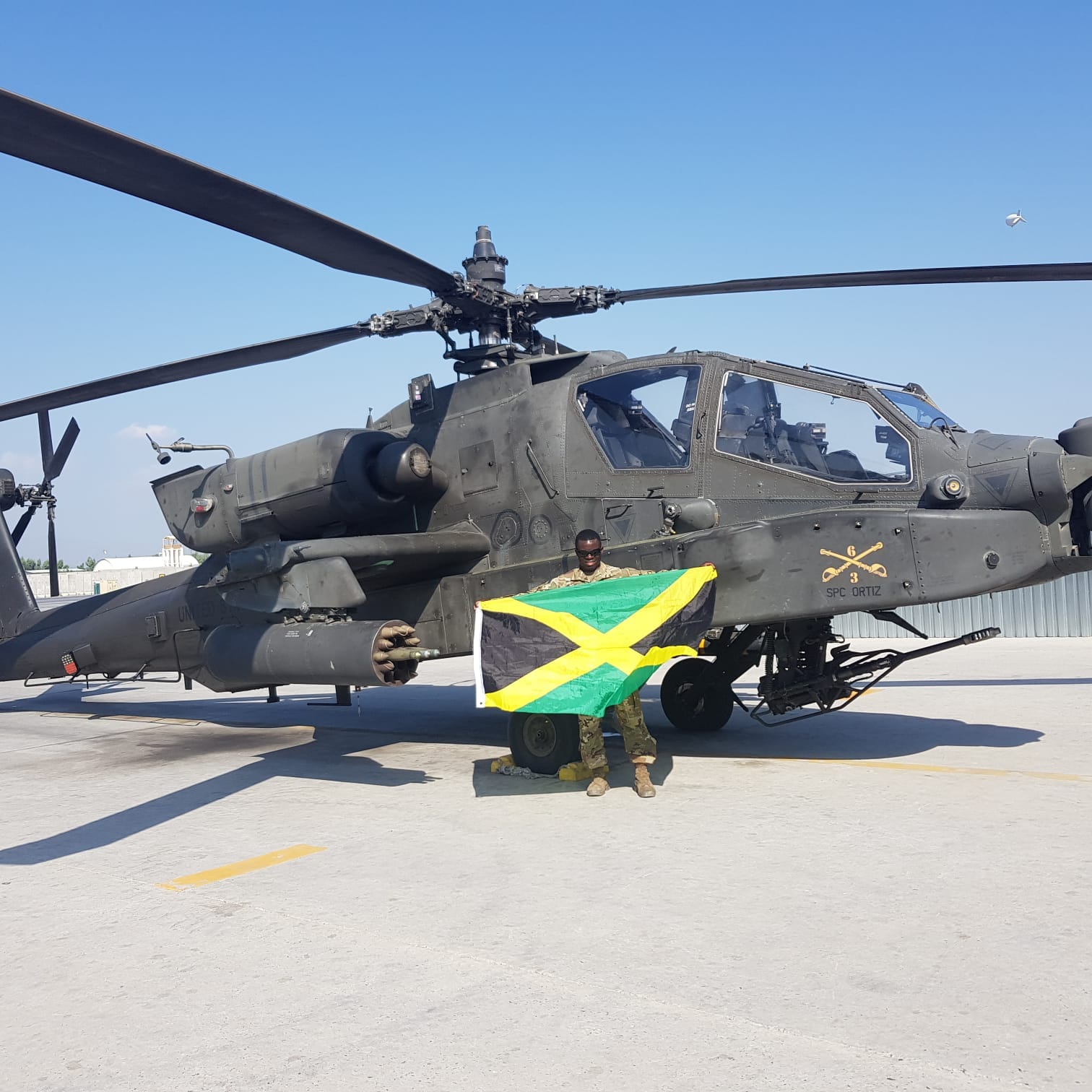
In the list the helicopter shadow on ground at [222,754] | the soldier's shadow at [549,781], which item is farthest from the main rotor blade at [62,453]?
the soldier's shadow at [549,781]

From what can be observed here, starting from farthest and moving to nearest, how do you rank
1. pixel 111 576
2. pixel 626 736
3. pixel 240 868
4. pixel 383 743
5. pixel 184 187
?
pixel 111 576
pixel 383 743
pixel 626 736
pixel 184 187
pixel 240 868

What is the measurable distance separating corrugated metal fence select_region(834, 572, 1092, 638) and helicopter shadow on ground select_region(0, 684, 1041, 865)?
1156 centimetres

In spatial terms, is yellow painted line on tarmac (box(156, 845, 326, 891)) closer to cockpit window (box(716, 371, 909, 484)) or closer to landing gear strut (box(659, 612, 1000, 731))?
landing gear strut (box(659, 612, 1000, 731))

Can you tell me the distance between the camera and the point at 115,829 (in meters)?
6.73

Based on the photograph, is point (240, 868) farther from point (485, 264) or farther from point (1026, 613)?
point (1026, 613)

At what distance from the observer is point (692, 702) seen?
985 centimetres

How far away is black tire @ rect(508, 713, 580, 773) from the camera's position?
7.76 meters

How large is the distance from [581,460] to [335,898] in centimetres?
453

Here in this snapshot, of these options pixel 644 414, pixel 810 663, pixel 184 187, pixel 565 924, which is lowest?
pixel 565 924

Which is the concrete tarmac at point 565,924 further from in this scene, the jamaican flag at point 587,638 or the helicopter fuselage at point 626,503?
the helicopter fuselage at point 626,503

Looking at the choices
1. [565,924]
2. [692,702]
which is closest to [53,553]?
[692,702]

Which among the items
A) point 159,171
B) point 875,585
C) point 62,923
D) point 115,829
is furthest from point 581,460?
point 62,923

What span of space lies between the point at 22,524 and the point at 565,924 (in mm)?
14152

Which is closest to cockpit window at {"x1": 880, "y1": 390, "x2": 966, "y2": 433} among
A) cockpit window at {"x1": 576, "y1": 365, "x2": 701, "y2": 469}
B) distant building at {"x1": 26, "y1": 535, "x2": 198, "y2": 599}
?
cockpit window at {"x1": 576, "y1": 365, "x2": 701, "y2": 469}
